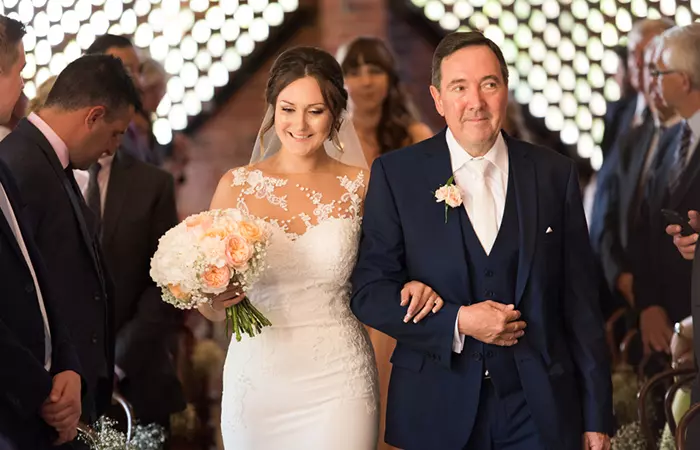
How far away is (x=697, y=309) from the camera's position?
4.03 meters

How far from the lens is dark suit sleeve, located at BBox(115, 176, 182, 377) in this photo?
18.8 ft

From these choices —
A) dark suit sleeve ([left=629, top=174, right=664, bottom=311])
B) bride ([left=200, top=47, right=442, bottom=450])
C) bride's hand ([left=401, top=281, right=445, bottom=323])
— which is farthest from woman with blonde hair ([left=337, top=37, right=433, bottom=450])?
bride's hand ([left=401, top=281, right=445, bottom=323])

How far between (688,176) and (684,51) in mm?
644

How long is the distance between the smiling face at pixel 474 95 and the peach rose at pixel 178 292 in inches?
38.6

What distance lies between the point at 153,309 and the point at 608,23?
3125 mm

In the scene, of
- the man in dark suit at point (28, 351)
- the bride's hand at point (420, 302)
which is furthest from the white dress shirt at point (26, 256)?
the bride's hand at point (420, 302)

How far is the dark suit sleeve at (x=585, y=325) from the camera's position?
3357 millimetres

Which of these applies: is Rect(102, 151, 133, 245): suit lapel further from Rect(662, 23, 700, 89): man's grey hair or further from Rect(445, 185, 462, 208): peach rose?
Rect(662, 23, 700, 89): man's grey hair

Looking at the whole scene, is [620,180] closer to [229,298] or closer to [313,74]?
[313,74]

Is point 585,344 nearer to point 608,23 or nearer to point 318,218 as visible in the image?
point 318,218

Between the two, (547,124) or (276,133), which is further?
(547,124)

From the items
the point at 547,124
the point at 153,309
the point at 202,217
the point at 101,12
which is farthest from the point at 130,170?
the point at 547,124

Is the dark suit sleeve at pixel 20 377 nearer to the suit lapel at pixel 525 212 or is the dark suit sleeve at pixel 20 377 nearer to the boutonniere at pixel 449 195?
the boutonniere at pixel 449 195

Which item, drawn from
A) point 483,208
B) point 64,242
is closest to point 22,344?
point 64,242
